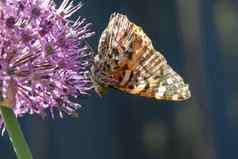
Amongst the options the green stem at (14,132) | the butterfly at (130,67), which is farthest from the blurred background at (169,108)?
the green stem at (14,132)

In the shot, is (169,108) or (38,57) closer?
(38,57)

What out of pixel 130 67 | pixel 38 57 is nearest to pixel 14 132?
pixel 38 57

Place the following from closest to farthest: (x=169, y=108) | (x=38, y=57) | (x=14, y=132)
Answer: (x=14, y=132), (x=38, y=57), (x=169, y=108)

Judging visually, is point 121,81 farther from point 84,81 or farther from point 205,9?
point 205,9

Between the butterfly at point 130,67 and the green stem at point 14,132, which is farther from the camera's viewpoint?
the butterfly at point 130,67

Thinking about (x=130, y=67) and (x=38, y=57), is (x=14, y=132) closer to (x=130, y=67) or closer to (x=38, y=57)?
(x=38, y=57)

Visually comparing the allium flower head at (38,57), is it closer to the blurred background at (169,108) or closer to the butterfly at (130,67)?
the butterfly at (130,67)

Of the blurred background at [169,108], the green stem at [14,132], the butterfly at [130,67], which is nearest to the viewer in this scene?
the green stem at [14,132]
